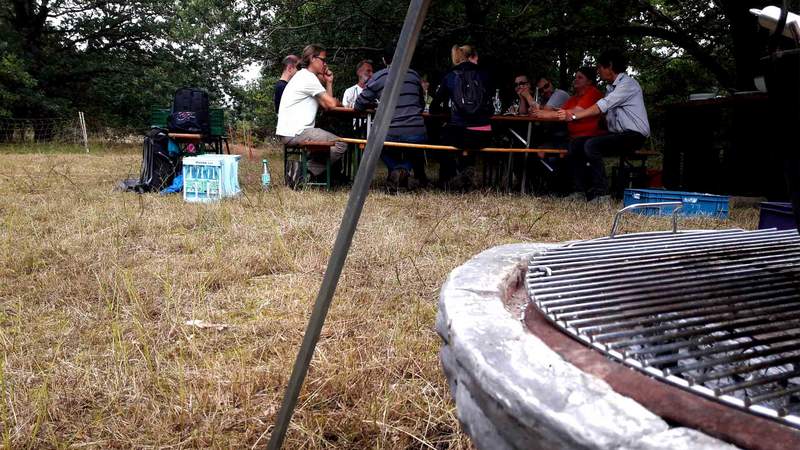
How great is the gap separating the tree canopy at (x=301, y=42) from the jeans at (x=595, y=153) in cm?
126

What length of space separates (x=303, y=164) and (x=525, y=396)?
554 centimetres

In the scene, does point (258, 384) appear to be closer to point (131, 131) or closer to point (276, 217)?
point (276, 217)

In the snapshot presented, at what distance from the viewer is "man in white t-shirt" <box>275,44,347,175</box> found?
19.9 feet

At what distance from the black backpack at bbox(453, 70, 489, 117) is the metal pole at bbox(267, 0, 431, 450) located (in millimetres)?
5007

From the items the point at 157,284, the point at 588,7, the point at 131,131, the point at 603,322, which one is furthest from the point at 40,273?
the point at 131,131

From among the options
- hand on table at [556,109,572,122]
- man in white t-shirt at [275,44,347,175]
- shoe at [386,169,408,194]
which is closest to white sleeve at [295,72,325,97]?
man in white t-shirt at [275,44,347,175]

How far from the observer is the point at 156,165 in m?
5.86

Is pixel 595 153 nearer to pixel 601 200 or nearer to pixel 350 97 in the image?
pixel 601 200

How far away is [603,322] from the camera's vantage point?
105 centimetres

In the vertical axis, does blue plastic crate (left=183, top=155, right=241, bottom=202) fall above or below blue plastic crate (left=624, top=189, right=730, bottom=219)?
above

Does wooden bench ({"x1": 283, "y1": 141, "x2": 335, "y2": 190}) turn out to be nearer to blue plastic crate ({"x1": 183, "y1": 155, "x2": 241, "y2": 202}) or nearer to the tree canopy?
blue plastic crate ({"x1": 183, "y1": 155, "x2": 241, "y2": 202})

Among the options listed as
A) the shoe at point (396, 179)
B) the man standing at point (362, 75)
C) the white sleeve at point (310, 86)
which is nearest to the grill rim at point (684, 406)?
the shoe at point (396, 179)

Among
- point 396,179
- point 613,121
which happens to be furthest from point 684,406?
point 613,121

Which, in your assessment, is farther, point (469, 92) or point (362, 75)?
point (362, 75)
